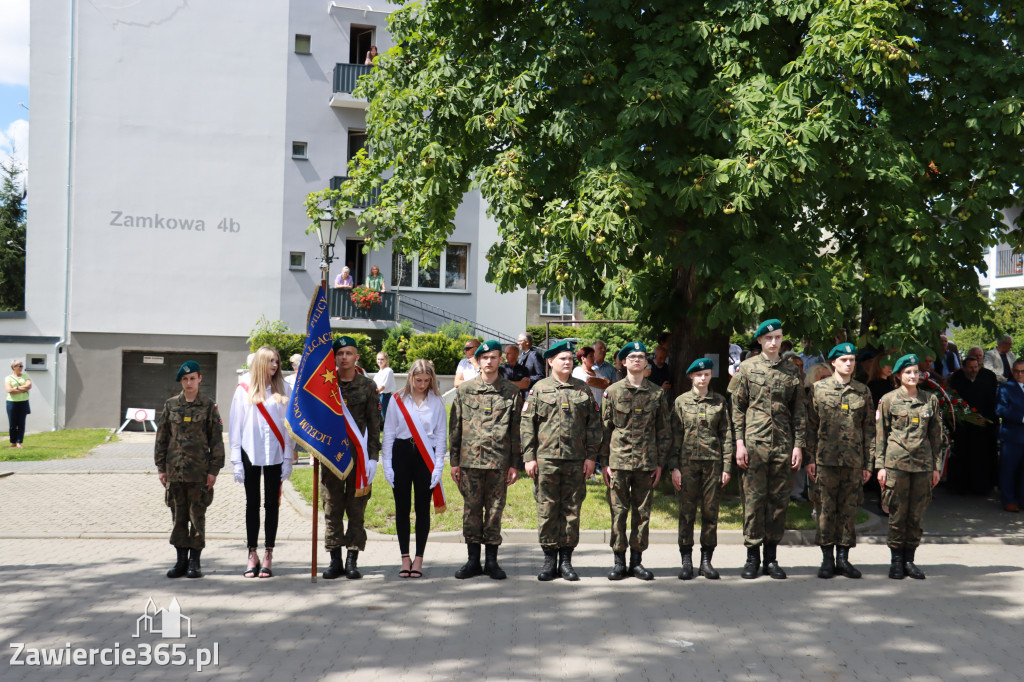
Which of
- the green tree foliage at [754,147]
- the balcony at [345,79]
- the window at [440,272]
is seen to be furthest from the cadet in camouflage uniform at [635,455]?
the balcony at [345,79]

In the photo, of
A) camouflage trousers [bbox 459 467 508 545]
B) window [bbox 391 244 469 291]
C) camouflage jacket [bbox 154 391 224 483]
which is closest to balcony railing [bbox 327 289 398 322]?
window [bbox 391 244 469 291]

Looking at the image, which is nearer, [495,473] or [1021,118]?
[495,473]

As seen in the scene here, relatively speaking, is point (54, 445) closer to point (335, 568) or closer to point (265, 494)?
point (265, 494)

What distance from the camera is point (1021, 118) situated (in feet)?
32.4

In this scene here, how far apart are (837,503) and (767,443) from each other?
90 cm

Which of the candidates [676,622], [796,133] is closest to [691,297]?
[796,133]

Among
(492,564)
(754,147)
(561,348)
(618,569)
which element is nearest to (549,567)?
(492,564)

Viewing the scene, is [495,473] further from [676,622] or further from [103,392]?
[103,392]

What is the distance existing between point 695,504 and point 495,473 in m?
1.87

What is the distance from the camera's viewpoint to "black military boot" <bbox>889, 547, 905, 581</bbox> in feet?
26.7

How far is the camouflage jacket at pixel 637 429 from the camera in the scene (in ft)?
26.6

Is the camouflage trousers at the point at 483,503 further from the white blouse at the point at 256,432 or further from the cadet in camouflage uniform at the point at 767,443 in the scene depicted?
the cadet in camouflage uniform at the point at 767,443

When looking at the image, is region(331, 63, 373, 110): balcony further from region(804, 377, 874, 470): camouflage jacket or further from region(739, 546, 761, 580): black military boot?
region(739, 546, 761, 580): black military boot

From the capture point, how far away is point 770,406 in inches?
326
